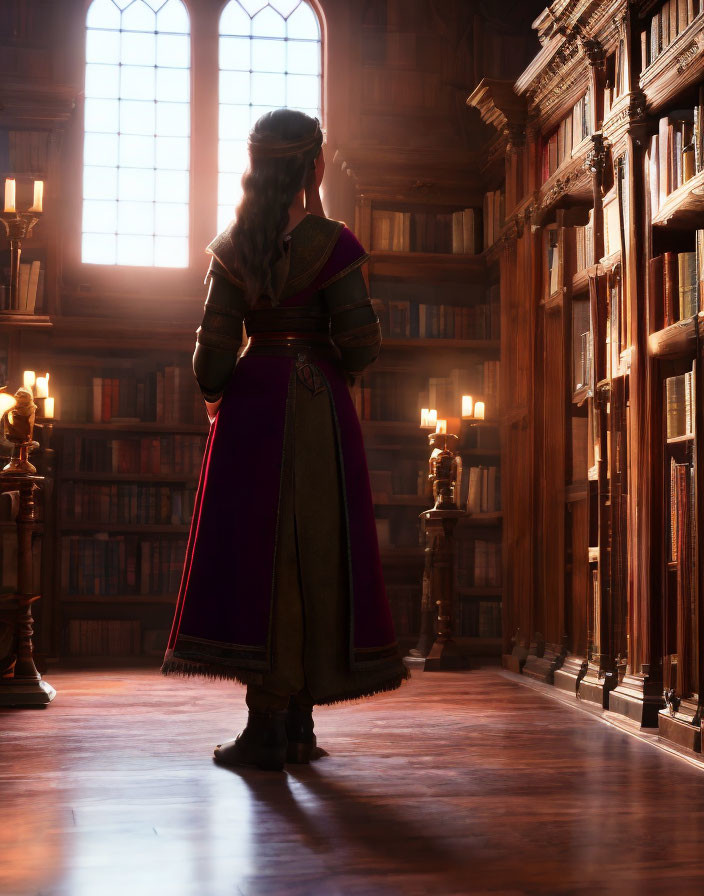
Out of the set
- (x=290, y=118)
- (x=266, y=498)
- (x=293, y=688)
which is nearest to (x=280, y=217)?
(x=290, y=118)

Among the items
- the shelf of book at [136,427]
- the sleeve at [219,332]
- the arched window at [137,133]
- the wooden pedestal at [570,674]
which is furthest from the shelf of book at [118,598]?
the sleeve at [219,332]

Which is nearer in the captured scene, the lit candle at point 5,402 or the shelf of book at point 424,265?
the lit candle at point 5,402

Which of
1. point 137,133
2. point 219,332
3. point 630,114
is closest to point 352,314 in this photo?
point 219,332

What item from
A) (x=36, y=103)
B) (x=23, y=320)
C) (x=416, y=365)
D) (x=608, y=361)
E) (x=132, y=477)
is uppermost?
(x=36, y=103)

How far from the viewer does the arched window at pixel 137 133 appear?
21.6ft

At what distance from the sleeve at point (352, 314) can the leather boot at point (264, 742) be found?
3.06 ft

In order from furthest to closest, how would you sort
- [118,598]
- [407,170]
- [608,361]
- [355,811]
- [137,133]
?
[137,133] < [407,170] < [118,598] < [608,361] < [355,811]

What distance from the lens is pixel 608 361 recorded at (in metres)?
4.46

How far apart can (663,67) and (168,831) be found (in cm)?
311

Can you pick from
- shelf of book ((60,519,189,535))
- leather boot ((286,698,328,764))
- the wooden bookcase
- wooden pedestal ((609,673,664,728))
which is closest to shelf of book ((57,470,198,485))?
shelf of book ((60,519,189,535))

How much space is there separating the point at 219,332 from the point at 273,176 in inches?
16.3

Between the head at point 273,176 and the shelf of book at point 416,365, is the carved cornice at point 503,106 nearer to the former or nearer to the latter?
the shelf of book at point 416,365

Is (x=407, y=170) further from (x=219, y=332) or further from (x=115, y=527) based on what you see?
(x=219, y=332)

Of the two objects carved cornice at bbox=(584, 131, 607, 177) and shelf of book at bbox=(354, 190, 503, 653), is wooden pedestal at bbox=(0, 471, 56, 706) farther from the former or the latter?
carved cornice at bbox=(584, 131, 607, 177)
